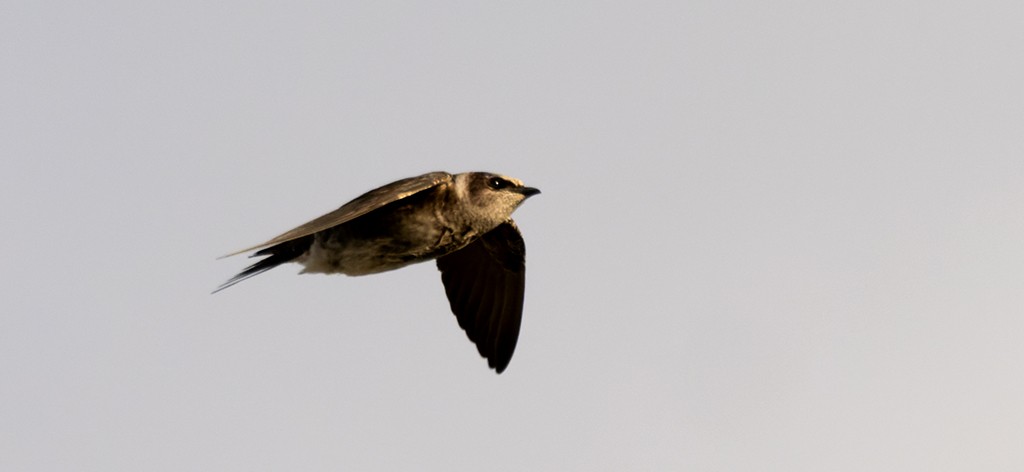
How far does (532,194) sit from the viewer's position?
12258 mm

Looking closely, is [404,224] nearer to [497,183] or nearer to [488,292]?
[497,183]

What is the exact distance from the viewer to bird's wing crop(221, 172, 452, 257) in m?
10.7

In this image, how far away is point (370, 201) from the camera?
37.0 ft

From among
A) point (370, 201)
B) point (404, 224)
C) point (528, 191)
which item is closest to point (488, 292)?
point (528, 191)

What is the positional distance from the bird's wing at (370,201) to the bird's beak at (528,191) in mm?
663

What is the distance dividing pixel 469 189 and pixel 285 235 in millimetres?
1859

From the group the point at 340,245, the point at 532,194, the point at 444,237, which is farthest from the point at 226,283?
the point at 532,194

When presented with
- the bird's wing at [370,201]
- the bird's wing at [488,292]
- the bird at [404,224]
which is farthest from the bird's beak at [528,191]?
the bird's wing at [488,292]

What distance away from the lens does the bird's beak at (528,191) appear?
40.1 feet

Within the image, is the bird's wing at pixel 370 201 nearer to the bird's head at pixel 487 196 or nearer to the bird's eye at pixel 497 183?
the bird's head at pixel 487 196

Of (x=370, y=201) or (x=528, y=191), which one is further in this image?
(x=528, y=191)

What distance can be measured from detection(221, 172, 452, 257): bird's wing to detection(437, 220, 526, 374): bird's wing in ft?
6.72

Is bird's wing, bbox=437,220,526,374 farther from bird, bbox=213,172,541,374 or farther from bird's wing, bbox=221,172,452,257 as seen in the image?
bird's wing, bbox=221,172,452,257

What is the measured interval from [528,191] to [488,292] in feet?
6.07
